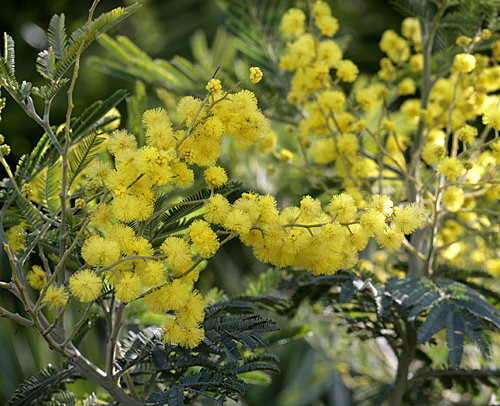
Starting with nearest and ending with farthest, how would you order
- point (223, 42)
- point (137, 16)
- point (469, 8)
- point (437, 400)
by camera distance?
point (469, 8) → point (437, 400) → point (223, 42) → point (137, 16)

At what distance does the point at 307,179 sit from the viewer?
5.47ft

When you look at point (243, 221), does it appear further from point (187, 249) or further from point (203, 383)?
point (203, 383)

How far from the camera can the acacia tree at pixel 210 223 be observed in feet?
2.65

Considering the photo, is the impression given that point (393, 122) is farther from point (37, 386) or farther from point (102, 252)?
point (37, 386)

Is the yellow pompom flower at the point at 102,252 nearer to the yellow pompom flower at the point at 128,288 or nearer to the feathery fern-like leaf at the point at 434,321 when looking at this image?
the yellow pompom flower at the point at 128,288

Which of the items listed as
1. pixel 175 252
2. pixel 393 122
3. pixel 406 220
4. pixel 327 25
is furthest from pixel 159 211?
pixel 327 25

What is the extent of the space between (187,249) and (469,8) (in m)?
1.11

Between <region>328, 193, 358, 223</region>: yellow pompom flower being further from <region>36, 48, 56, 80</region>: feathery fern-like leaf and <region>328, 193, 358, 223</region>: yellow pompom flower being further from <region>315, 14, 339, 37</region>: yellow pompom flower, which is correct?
<region>315, 14, 339, 37</region>: yellow pompom flower

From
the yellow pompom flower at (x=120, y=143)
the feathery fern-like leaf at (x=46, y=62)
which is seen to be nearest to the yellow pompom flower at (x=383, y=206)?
the yellow pompom flower at (x=120, y=143)

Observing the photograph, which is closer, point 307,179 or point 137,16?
point 307,179

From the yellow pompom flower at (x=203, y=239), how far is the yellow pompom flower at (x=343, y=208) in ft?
0.76

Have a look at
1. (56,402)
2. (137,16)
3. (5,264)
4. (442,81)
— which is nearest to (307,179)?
(442,81)

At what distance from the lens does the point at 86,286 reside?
0.74 m

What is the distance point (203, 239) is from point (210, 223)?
0.15m
